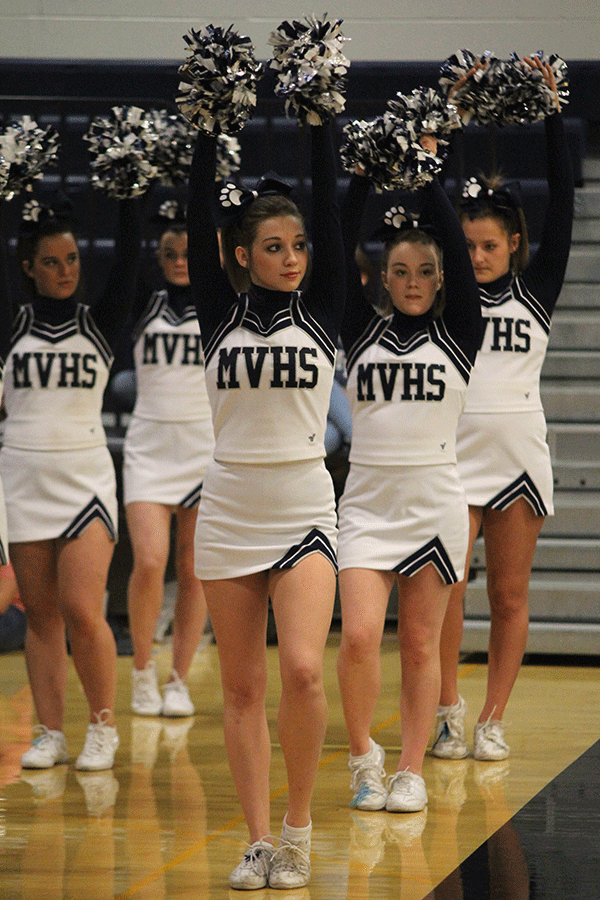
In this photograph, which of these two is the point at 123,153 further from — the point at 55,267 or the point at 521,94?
the point at 521,94

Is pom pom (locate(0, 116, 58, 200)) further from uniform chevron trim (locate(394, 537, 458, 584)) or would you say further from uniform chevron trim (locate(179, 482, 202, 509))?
uniform chevron trim (locate(394, 537, 458, 584))

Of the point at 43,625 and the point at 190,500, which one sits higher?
the point at 190,500

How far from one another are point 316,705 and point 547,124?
192cm

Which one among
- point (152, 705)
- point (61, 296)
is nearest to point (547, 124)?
point (61, 296)

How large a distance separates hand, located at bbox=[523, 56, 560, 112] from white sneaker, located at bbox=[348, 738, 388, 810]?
1.90m

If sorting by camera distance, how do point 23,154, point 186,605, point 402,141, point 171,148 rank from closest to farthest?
point 402,141, point 23,154, point 171,148, point 186,605

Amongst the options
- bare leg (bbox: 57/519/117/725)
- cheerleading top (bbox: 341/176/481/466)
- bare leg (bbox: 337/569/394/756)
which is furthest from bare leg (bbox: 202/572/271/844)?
bare leg (bbox: 57/519/117/725)

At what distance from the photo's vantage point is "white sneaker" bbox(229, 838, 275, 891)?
2.84 meters

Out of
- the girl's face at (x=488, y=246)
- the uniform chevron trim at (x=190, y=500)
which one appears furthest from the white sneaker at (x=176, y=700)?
the girl's face at (x=488, y=246)

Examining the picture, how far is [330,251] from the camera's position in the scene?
2963 mm

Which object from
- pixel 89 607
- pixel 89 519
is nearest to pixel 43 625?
pixel 89 607

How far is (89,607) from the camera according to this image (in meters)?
3.90

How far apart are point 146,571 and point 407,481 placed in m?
1.60

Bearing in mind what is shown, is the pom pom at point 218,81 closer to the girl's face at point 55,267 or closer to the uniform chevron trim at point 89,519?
the girl's face at point 55,267
